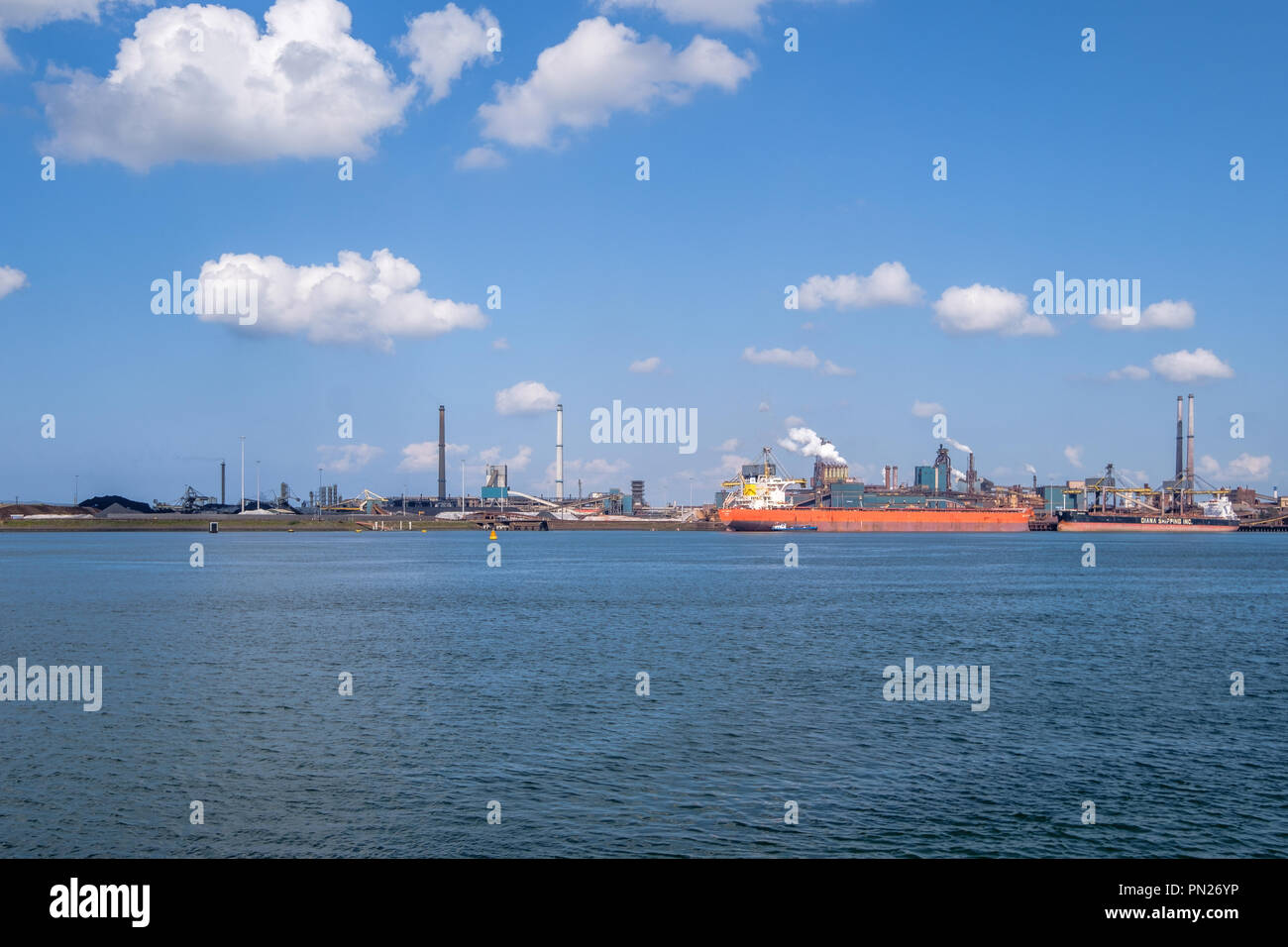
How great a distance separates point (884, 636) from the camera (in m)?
43.0

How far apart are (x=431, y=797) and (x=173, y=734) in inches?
376

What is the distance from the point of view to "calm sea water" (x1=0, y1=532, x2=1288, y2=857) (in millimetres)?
17312

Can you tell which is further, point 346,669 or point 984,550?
point 984,550

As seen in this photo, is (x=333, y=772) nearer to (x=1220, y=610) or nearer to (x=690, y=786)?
(x=690, y=786)

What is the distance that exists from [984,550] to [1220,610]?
252 feet

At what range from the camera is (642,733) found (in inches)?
967

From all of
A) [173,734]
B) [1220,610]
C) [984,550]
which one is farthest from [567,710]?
[984,550]

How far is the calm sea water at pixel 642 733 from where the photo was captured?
682 inches

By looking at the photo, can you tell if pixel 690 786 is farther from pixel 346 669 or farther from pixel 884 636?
pixel 884 636

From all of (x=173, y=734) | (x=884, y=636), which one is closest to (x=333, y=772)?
(x=173, y=734)
